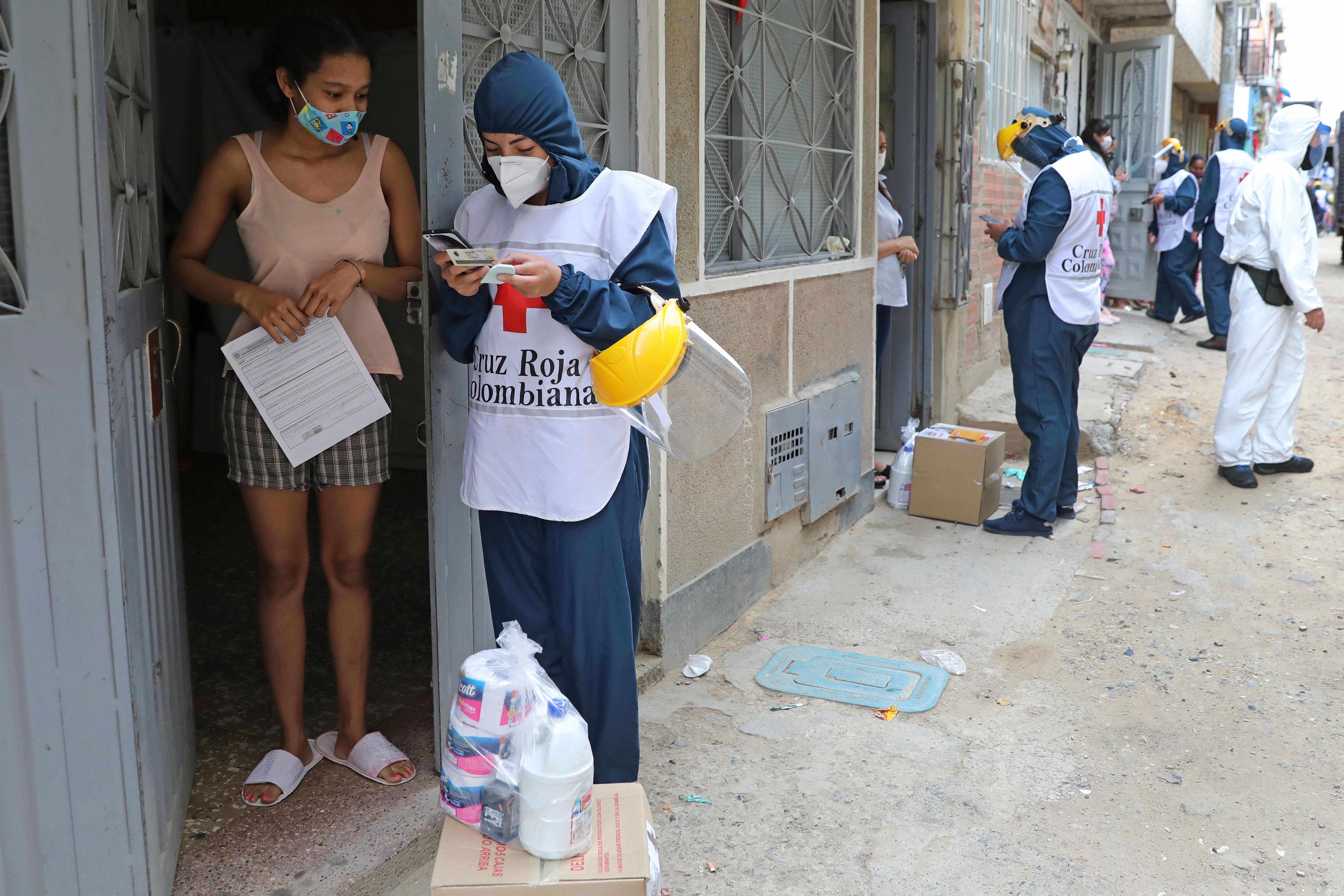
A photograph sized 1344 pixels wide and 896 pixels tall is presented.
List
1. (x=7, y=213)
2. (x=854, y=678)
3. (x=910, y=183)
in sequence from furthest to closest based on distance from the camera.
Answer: (x=910, y=183), (x=854, y=678), (x=7, y=213)

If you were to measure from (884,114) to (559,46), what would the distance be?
3833mm

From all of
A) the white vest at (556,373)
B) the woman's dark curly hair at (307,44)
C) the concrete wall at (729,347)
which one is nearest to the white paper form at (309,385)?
the white vest at (556,373)

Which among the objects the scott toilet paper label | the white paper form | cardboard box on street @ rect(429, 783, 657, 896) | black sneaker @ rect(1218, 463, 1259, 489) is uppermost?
the white paper form

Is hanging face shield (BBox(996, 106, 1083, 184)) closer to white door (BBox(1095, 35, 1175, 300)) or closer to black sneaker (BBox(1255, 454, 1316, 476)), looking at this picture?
black sneaker (BBox(1255, 454, 1316, 476))

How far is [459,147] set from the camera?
2744mm

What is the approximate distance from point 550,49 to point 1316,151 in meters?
7.58

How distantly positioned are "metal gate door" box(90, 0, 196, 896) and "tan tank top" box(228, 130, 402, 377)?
0.22 m

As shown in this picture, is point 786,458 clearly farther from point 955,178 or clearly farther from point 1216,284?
point 1216,284

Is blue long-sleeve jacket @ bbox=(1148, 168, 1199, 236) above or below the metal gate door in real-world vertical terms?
above

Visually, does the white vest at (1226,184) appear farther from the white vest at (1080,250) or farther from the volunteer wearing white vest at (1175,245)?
the white vest at (1080,250)

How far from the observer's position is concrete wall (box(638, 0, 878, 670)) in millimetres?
3734

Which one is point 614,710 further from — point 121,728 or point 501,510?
point 121,728

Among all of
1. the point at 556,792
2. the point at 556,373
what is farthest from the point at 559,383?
the point at 556,792

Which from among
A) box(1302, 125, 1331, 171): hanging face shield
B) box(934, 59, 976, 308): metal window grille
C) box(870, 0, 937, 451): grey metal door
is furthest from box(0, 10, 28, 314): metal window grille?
box(1302, 125, 1331, 171): hanging face shield
